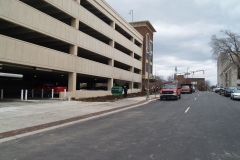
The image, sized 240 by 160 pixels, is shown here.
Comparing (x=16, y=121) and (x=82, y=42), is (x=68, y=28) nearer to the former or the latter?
(x=82, y=42)

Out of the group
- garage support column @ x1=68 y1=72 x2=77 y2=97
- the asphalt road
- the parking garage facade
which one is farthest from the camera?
garage support column @ x1=68 y1=72 x2=77 y2=97

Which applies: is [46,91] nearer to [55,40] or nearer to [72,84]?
[72,84]

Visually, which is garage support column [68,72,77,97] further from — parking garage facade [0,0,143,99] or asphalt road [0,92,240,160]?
asphalt road [0,92,240,160]

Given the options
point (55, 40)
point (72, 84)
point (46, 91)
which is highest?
point (55, 40)

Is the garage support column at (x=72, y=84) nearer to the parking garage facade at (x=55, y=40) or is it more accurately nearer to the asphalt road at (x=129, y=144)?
the parking garage facade at (x=55, y=40)

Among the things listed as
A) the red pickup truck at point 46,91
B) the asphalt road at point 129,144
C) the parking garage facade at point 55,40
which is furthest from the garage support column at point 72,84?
the asphalt road at point 129,144

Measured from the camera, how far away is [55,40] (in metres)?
23.5

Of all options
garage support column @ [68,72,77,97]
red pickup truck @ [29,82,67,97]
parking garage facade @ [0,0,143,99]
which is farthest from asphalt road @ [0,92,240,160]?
garage support column @ [68,72,77,97]

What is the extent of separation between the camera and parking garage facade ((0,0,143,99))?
59.0 ft

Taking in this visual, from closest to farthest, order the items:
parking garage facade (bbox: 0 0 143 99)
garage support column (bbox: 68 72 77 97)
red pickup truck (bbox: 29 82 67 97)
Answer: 1. parking garage facade (bbox: 0 0 143 99)
2. red pickup truck (bbox: 29 82 67 97)
3. garage support column (bbox: 68 72 77 97)

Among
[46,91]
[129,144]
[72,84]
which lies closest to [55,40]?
[72,84]

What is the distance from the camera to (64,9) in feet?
76.7

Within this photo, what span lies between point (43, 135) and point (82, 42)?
2004 centimetres

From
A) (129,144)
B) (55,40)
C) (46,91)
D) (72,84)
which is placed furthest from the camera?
(72,84)
